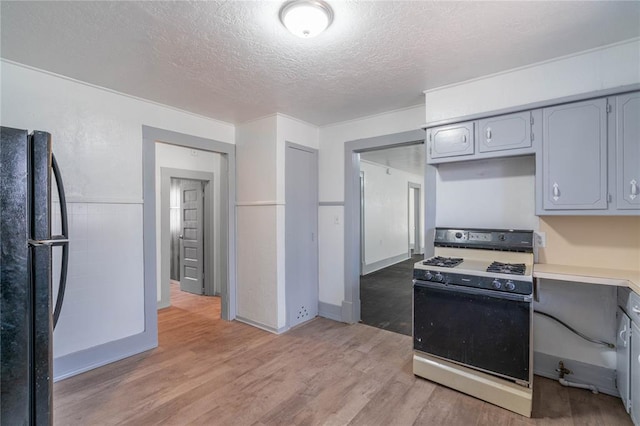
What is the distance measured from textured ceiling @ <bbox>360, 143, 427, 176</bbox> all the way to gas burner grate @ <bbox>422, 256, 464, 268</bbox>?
2.62 meters

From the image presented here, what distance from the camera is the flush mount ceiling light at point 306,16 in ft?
5.11

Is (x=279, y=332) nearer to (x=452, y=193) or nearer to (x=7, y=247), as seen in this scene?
(x=452, y=193)

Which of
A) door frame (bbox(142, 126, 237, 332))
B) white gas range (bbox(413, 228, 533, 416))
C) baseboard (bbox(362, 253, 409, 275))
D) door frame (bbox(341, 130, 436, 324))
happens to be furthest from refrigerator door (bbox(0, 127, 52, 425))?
baseboard (bbox(362, 253, 409, 275))

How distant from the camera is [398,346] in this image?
3010mm

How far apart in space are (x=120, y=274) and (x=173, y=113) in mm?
1733

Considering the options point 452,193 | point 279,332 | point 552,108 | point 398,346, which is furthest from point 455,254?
point 279,332

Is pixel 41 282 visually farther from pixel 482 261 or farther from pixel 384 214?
pixel 384 214

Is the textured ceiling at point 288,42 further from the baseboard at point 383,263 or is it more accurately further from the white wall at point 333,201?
the baseboard at point 383,263

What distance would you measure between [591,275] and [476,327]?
0.80 meters

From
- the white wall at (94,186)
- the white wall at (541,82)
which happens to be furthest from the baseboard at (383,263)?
the white wall at (94,186)

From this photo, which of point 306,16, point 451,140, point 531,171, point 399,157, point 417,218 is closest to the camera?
point 306,16

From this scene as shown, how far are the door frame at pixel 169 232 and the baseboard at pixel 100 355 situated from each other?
1.39 meters

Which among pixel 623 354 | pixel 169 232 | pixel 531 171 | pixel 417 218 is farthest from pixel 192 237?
pixel 417 218

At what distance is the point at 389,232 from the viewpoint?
7.52 meters
